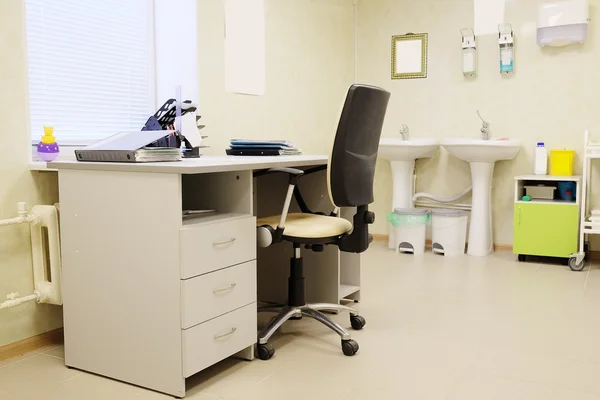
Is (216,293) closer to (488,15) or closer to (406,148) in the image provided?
(406,148)

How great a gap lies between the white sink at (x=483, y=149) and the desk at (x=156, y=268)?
2.10 m

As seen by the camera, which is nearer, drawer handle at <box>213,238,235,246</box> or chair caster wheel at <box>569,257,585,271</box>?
drawer handle at <box>213,238,235,246</box>

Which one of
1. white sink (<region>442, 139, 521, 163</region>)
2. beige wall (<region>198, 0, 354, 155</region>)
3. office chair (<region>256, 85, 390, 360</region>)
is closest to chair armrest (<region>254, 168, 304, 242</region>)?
office chair (<region>256, 85, 390, 360</region>)

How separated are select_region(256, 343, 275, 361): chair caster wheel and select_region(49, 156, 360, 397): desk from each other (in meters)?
0.04

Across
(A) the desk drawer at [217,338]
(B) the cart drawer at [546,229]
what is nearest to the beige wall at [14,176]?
(A) the desk drawer at [217,338]

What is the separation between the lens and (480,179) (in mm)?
4340

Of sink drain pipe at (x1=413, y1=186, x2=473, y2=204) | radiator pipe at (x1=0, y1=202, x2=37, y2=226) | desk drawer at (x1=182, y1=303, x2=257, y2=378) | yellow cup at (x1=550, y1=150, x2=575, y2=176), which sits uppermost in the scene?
yellow cup at (x1=550, y1=150, x2=575, y2=176)

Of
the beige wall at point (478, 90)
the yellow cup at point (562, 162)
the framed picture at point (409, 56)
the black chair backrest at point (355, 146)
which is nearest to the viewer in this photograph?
the black chair backrest at point (355, 146)

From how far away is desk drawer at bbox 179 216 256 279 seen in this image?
6.48 feet

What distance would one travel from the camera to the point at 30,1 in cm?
266

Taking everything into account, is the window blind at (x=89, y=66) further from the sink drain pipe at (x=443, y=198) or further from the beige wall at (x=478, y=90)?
the sink drain pipe at (x=443, y=198)

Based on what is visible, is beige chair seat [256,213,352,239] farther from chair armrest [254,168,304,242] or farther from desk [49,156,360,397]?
desk [49,156,360,397]

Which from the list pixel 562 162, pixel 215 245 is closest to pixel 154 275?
pixel 215 245

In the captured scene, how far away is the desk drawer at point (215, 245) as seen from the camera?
197cm
